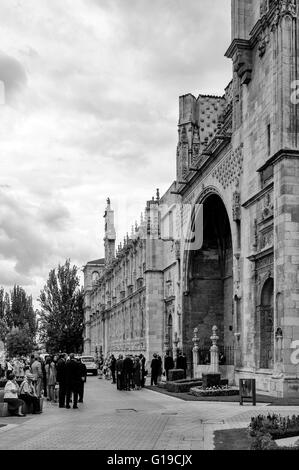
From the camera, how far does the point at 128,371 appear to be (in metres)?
32.0

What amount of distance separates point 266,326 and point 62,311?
62.2 meters

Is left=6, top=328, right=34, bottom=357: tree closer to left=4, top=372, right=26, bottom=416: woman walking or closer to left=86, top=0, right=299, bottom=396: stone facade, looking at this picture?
left=86, top=0, right=299, bottom=396: stone facade

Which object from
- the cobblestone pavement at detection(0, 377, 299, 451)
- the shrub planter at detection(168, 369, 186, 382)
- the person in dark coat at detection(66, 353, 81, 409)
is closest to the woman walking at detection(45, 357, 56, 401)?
the cobblestone pavement at detection(0, 377, 299, 451)

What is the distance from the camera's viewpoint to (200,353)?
39.8 m

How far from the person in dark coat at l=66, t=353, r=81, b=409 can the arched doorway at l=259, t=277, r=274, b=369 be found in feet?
23.8

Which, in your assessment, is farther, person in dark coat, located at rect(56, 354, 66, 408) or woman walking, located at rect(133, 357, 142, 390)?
woman walking, located at rect(133, 357, 142, 390)

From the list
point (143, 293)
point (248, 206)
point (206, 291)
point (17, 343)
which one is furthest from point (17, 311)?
point (248, 206)

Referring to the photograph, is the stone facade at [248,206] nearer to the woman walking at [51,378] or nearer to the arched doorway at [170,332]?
the arched doorway at [170,332]

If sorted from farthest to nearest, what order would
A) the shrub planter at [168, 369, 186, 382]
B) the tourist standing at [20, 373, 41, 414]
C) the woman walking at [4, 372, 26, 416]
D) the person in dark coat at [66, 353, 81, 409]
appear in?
the shrub planter at [168, 369, 186, 382] → the person in dark coat at [66, 353, 81, 409] → the tourist standing at [20, 373, 41, 414] → the woman walking at [4, 372, 26, 416]

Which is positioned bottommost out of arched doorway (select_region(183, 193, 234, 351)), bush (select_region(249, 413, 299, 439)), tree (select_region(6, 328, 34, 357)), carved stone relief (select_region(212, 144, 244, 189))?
tree (select_region(6, 328, 34, 357))

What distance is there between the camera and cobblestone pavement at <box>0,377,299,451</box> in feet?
42.6

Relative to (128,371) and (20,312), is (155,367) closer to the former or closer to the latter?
(128,371)
